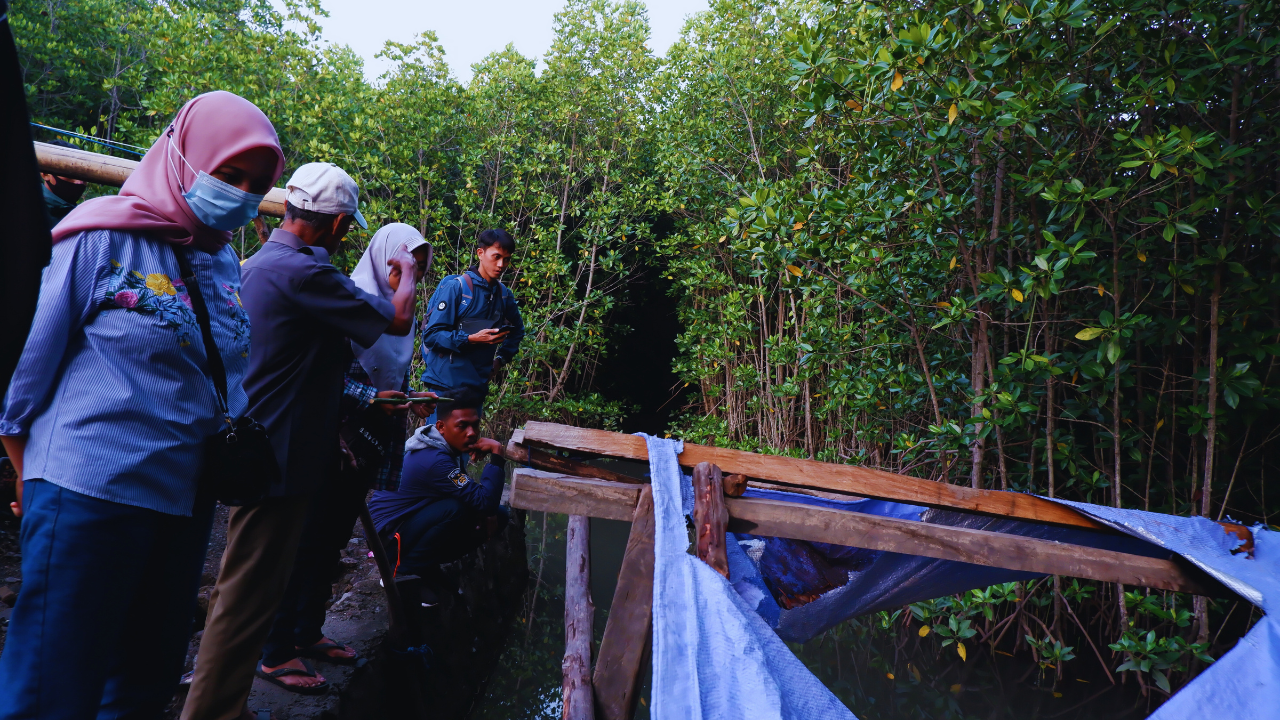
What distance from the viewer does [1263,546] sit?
1843 millimetres

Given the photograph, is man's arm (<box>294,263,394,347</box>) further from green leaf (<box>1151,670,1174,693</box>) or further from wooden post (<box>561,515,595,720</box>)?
green leaf (<box>1151,670,1174,693</box>)

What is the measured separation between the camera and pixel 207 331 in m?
1.51

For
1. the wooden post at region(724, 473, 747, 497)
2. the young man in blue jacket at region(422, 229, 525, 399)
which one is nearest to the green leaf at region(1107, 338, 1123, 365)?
the wooden post at region(724, 473, 747, 497)

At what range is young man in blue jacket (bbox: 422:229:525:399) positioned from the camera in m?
3.93

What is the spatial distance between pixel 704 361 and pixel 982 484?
164 inches

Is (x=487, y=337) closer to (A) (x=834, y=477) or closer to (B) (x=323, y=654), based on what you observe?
(B) (x=323, y=654)

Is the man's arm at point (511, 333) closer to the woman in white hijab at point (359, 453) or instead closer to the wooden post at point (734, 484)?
the woman in white hijab at point (359, 453)

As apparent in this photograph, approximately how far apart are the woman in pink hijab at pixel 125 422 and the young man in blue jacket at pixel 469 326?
2.33 metres

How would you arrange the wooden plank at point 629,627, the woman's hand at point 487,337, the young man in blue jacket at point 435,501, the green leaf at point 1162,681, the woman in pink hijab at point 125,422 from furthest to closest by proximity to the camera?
the woman's hand at point 487,337 → the young man in blue jacket at point 435,501 → the green leaf at point 1162,681 → the wooden plank at point 629,627 → the woman in pink hijab at point 125,422

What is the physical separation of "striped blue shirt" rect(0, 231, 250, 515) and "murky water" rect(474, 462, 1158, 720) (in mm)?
2589

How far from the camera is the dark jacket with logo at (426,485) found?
3.36 meters

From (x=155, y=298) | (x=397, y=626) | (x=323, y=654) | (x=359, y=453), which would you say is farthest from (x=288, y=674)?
(x=155, y=298)

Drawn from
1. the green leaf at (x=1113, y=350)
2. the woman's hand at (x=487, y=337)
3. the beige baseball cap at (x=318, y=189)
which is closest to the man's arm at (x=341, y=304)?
the beige baseball cap at (x=318, y=189)

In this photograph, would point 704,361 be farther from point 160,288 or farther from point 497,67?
point 160,288
